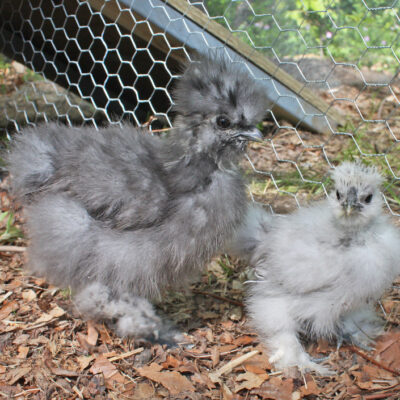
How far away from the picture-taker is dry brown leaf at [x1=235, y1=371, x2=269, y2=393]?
6.36 feet

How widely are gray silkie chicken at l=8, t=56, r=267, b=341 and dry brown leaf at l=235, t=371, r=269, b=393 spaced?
0.40 m

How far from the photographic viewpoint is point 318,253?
2006 millimetres

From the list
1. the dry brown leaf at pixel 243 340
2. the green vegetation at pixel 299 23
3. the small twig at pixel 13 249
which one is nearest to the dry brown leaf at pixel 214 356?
the dry brown leaf at pixel 243 340

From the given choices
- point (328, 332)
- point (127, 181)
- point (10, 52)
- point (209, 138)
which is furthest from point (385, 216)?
point (10, 52)

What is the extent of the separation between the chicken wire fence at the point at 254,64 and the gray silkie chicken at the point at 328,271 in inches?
21.3

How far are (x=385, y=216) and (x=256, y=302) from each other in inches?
27.1

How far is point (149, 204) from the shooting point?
77.5 inches

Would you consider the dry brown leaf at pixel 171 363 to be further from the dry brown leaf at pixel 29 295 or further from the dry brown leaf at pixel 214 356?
the dry brown leaf at pixel 29 295

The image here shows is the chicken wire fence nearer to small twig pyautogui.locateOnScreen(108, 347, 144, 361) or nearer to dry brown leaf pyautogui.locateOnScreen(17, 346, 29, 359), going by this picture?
small twig pyautogui.locateOnScreen(108, 347, 144, 361)

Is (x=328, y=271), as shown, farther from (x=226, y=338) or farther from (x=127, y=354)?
(x=127, y=354)

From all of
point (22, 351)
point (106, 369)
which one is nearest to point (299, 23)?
point (106, 369)

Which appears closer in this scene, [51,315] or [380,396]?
[380,396]

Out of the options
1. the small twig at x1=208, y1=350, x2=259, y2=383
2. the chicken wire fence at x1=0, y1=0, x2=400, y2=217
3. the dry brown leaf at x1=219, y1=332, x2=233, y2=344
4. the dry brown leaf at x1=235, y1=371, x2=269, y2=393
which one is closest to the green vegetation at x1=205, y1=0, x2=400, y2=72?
the chicken wire fence at x1=0, y1=0, x2=400, y2=217

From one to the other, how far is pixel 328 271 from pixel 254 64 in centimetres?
141
